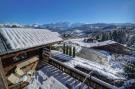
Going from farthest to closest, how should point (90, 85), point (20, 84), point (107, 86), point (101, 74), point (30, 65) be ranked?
point (30, 65)
point (101, 74)
point (20, 84)
point (90, 85)
point (107, 86)

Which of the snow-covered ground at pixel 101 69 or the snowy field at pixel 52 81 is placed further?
the snow-covered ground at pixel 101 69

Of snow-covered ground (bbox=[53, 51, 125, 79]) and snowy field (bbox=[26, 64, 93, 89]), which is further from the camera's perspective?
snow-covered ground (bbox=[53, 51, 125, 79])

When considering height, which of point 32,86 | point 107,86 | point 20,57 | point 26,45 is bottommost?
point 32,86

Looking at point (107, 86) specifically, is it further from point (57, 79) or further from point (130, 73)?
point (57, 79)

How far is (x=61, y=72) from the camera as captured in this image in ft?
23.6

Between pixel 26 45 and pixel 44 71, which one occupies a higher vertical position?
pixel 26 45

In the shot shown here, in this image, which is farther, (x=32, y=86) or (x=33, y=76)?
(x=33, y=76)

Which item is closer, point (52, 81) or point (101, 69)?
point (52, 81)

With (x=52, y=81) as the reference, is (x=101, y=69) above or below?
below

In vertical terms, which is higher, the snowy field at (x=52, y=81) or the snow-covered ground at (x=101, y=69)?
the snowy field at (x=52, y=81)

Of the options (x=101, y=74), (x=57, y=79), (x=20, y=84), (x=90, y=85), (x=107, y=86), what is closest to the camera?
(x=107, y=86)

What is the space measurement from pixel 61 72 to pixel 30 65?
1.74 m

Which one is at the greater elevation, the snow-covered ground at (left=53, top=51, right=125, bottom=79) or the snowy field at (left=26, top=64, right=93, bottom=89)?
the snowy field at (left=26, top=64, right=93, bottom=89)

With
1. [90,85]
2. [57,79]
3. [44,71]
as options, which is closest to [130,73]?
[90,85]
